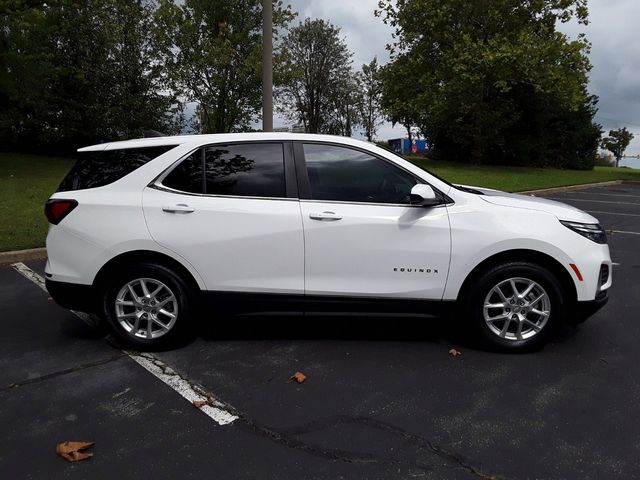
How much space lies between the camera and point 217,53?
25703 mm

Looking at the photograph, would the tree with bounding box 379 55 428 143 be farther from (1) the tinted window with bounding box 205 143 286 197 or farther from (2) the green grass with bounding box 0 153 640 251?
(1) the tinted window with bounding box 205 143 286 197

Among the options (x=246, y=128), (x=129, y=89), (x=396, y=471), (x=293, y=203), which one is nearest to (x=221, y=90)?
(x=246, y=128)

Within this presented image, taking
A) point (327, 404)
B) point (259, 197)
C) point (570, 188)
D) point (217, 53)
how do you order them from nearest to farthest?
1. point (327, 404)
2. point (259, 197)
3. point (570, 188)
4. point (217, 53)

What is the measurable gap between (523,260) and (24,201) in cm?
1065

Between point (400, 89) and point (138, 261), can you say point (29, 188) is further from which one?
point (400, 89)

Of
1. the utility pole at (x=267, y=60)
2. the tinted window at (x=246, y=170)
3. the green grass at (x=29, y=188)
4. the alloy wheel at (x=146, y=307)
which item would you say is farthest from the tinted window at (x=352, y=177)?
the utility pole at (x=267, y=60)

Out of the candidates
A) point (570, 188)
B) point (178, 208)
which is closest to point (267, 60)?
point (178, 208)

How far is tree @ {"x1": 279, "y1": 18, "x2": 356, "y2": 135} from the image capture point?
44812 millimetres

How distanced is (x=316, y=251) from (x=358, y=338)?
38.0 inches

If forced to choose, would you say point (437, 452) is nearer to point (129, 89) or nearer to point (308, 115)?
point (129, 89)

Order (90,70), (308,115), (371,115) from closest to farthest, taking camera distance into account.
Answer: (90,70), (308,115), (371,115)

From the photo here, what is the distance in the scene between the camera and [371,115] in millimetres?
54688

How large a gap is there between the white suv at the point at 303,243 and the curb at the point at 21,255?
11.0 feet

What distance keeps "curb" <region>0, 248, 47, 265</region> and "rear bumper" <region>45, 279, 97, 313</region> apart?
3.36 metres
